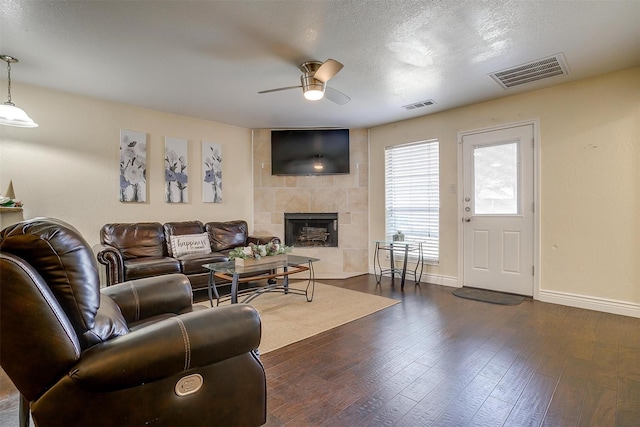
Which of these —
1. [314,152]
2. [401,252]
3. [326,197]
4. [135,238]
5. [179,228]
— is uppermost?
[314,152]

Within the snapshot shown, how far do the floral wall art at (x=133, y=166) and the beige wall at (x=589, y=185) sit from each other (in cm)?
461

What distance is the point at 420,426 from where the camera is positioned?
1.51 meters

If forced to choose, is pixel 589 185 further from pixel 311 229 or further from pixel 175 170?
pixel 175 170

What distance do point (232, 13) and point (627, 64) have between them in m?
3.61

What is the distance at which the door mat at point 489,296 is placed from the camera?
3.49 m

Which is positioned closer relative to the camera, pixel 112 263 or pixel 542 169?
pixel 112 263

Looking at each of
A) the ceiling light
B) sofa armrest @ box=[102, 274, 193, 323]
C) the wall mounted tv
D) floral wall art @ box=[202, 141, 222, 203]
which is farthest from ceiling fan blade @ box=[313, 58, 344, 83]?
floral wall art @ box=[202, 141, 222, 203]

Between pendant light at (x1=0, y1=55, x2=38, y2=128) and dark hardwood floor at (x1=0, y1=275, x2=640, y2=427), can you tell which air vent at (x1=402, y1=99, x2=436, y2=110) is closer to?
dark hardwood floor at (x1=0, y1=275, x2=640, y2=427)

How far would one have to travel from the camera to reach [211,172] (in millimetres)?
4832

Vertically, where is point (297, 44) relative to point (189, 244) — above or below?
above

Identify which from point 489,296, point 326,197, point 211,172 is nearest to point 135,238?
point 211,172

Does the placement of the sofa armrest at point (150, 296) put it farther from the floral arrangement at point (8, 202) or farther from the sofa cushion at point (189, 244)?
the floral arrangement at point (8, 202)

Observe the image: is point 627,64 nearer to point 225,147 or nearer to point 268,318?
point 268,318

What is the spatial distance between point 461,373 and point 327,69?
95.6 inches
